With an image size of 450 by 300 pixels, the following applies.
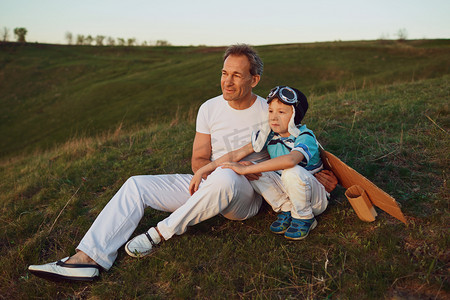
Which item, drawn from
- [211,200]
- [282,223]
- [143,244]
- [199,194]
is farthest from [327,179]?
[143,244]

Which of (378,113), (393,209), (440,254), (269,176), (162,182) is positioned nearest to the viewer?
(440,254)

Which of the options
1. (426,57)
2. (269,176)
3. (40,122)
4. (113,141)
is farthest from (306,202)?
(426,57)

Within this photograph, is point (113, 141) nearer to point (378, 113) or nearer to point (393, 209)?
point (378, 113)

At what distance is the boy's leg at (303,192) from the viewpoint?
3.19 m

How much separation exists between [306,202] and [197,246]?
1161 millimetres

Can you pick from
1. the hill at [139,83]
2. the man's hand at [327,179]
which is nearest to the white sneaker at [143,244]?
the man's hand at [327,179]

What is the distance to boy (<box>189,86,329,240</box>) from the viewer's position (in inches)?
127

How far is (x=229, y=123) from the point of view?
4062 millimetres

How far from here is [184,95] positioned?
24781mm

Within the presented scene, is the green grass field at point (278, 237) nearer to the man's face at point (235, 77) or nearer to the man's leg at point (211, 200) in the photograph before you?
the man's leg at point (211, 200)

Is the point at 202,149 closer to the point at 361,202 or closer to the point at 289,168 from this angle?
the point at 289,168

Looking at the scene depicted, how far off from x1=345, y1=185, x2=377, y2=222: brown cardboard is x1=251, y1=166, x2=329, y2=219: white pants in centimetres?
25

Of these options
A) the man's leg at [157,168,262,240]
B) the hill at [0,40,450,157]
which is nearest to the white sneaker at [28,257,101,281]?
the man's leg at [157,168,262,240]

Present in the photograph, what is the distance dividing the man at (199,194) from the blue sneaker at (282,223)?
0.33 m
